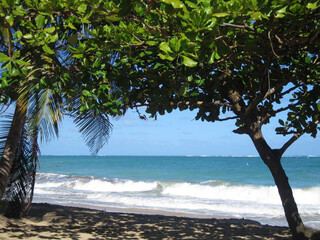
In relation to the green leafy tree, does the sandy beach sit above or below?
below

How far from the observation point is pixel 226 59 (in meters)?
4.14

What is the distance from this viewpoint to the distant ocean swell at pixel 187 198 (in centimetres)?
1233

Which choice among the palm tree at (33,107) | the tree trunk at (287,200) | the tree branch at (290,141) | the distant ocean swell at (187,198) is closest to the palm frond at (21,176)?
the palm tree at (33,107)

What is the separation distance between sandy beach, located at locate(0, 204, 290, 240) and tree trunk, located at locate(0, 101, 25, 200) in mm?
810

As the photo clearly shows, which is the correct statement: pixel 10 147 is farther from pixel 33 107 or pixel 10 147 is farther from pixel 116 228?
pixel 116 228

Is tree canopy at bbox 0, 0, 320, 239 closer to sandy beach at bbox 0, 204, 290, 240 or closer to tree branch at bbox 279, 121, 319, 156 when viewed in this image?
tree branch at bbox 279, 121, 319, 156

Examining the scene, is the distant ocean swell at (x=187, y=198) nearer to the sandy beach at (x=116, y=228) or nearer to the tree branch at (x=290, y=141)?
the sandy beach at (x=116, y=228)

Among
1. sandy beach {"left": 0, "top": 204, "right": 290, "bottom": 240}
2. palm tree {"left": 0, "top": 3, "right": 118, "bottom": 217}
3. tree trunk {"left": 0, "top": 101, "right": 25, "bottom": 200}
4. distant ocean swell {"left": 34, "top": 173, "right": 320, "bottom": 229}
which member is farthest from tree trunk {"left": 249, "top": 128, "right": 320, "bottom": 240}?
distant ocean swell {"left": 34, "top": 173, "right": 320, "bottom": 229}

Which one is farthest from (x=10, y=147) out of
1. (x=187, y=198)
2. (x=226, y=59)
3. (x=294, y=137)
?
(x=187, y=198)

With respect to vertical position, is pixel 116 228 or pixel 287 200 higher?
pixel 287 200

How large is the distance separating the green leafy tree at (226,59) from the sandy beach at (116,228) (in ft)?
5.33

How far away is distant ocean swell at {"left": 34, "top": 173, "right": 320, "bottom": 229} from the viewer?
12328mm

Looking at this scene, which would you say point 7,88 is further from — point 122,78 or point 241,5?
point 241,5

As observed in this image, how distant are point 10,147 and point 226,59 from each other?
145 inches
